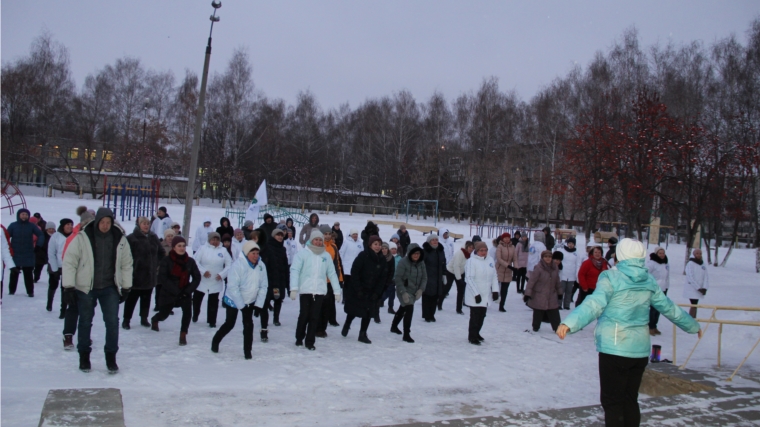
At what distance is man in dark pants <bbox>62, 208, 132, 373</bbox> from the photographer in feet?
19.3

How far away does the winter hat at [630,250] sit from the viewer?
4.39 meters

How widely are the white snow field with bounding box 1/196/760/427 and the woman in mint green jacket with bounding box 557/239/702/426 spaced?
1.66 m

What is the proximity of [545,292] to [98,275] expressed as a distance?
752cm

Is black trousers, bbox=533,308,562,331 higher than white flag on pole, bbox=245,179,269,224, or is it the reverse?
white flag on pole, bbox=245,179,269,224

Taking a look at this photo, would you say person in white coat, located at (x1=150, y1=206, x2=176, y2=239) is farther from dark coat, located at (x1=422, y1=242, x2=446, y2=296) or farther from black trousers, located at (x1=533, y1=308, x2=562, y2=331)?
black trousers, located at (x1=533, y1=308, x2=562, y2=331)

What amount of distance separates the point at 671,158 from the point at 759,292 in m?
8.47

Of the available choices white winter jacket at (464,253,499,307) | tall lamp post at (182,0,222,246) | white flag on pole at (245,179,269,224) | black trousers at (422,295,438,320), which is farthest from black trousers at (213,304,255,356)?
white flag on pole at (245,179,269,224)

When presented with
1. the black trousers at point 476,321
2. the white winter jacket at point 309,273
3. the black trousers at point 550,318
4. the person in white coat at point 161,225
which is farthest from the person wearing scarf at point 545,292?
the person in white coat at point 161,225

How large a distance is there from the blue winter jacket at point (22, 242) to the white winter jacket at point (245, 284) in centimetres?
517

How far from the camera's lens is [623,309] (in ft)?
14.2

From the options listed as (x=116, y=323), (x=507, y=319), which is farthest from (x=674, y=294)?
(x=116, y=323)

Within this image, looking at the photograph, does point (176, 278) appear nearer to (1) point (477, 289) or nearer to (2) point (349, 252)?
(2) point (349, 252)

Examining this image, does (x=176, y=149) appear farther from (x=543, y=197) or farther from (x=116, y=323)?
(x=116, y=323)

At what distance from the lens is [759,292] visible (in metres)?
16.3
